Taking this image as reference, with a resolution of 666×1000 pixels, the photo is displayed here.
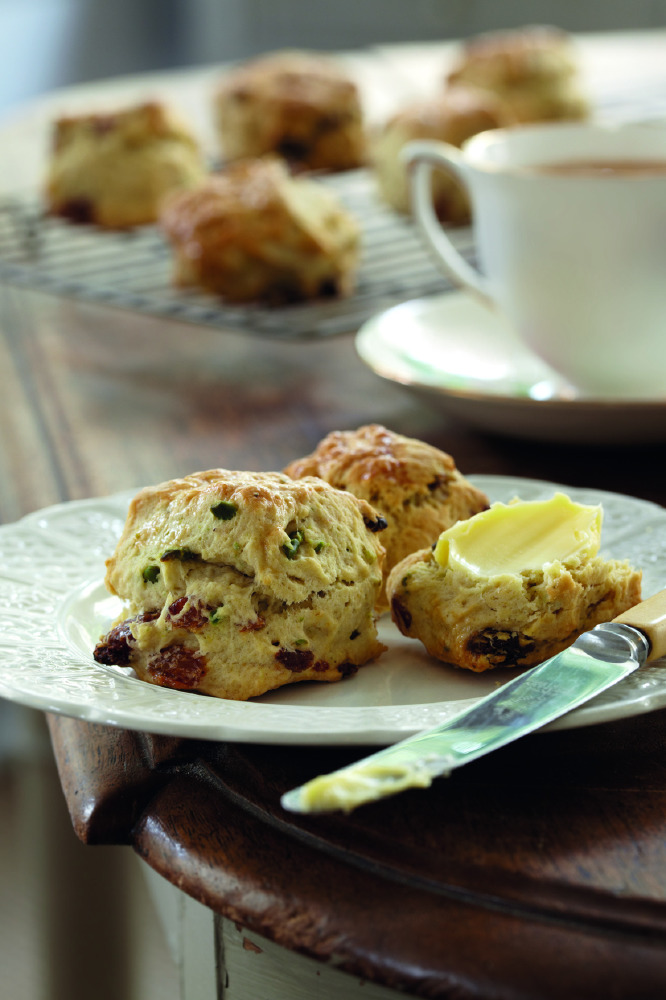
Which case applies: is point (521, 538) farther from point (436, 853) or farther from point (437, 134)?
Answer: point (437, 134)

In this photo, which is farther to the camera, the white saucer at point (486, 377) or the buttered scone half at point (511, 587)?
the white saucer at point (486, 377)

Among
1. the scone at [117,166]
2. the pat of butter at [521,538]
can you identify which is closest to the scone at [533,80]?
the scone at [117,166]

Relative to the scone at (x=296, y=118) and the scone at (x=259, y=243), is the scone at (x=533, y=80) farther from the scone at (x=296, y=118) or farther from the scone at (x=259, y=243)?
the scone at (x=259, y=243)

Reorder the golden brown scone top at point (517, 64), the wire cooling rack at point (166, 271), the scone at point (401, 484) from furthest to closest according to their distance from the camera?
the golden brown scone top at point (517, 64) < the wire cooling rack at point (166, 271) < the scone at point (401, 484)

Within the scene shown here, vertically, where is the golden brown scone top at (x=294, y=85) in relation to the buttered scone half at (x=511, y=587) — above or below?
above

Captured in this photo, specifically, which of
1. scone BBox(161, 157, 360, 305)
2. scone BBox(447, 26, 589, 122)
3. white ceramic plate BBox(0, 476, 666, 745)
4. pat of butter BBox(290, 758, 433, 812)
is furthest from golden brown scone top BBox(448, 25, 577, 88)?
pat of butter BBox(290, 758, 433, 812)

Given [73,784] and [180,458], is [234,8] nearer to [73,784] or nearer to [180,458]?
[180,458]

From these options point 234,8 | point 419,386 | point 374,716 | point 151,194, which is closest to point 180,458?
point 419,386
